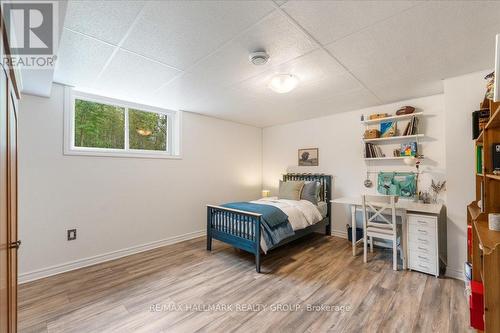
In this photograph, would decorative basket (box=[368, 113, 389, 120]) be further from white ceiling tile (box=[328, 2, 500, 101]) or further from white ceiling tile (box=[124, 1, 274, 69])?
white ceiling tile (box=[124, 1, 274, 69])

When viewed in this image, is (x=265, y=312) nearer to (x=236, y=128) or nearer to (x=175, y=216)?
(x=175, y=216)

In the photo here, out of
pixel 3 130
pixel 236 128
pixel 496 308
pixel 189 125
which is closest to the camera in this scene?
pixel 3 130

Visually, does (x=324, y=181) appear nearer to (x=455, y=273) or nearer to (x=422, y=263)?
(x=422, y=263)

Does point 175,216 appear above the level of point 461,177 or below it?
below

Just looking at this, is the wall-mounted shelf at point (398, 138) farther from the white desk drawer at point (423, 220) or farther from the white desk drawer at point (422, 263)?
the white desk drawer at point (422, 263)

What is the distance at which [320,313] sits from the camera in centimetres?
190

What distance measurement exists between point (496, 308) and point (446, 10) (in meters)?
1.75

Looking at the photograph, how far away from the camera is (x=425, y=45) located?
6.09ft

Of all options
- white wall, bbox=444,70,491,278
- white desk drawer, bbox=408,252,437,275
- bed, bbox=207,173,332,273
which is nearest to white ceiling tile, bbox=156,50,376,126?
white wall, bbox=444,70,491,278

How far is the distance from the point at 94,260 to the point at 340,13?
3710 millimetres

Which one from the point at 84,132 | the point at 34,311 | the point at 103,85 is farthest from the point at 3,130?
the point at 84,132

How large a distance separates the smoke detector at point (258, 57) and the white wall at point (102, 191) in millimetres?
2219

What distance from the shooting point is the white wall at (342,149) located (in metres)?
3.12

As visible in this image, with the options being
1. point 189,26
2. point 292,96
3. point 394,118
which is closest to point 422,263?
point 394,118
